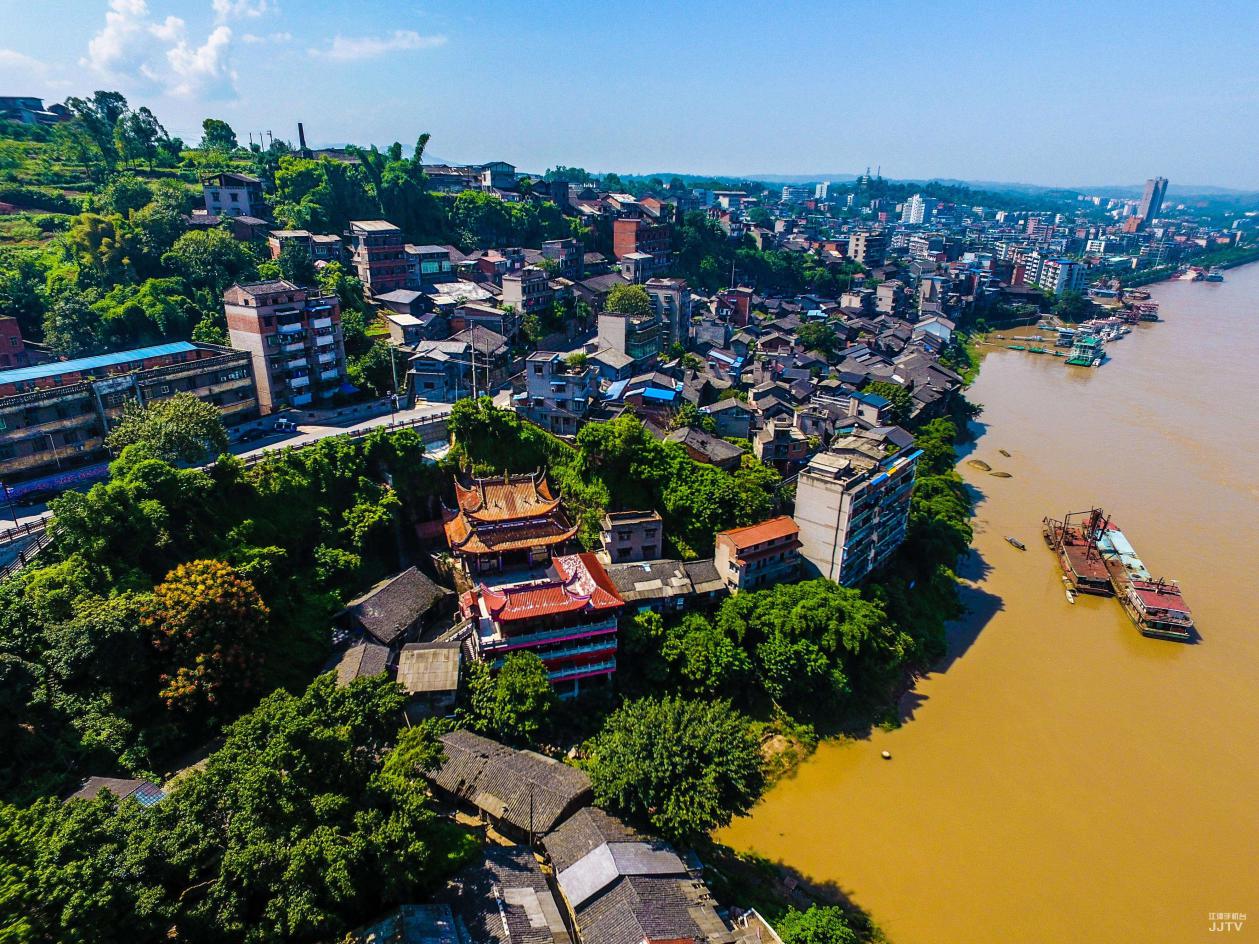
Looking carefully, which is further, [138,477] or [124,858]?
[138,477]

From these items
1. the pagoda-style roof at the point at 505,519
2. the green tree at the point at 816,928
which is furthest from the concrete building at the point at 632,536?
the green tree at the point at 816,928

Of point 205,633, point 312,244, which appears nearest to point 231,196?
point 312,244

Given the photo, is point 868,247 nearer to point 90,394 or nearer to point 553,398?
point 553,398

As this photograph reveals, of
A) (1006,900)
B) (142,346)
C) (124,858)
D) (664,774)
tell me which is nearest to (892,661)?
(1006,900)

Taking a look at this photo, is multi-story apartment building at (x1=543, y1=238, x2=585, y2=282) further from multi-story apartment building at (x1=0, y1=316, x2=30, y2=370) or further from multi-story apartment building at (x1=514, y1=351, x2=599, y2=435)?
multi-story apartment building at (x1=0, y1=316, x2=30, y2=370)

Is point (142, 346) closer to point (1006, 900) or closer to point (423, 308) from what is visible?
point (423, 308)

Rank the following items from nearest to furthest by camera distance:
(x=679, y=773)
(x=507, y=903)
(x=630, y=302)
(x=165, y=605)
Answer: (x=507, y=903) < (x=679, y=773) < (x=165, y=605) < (x=630, y=302)
